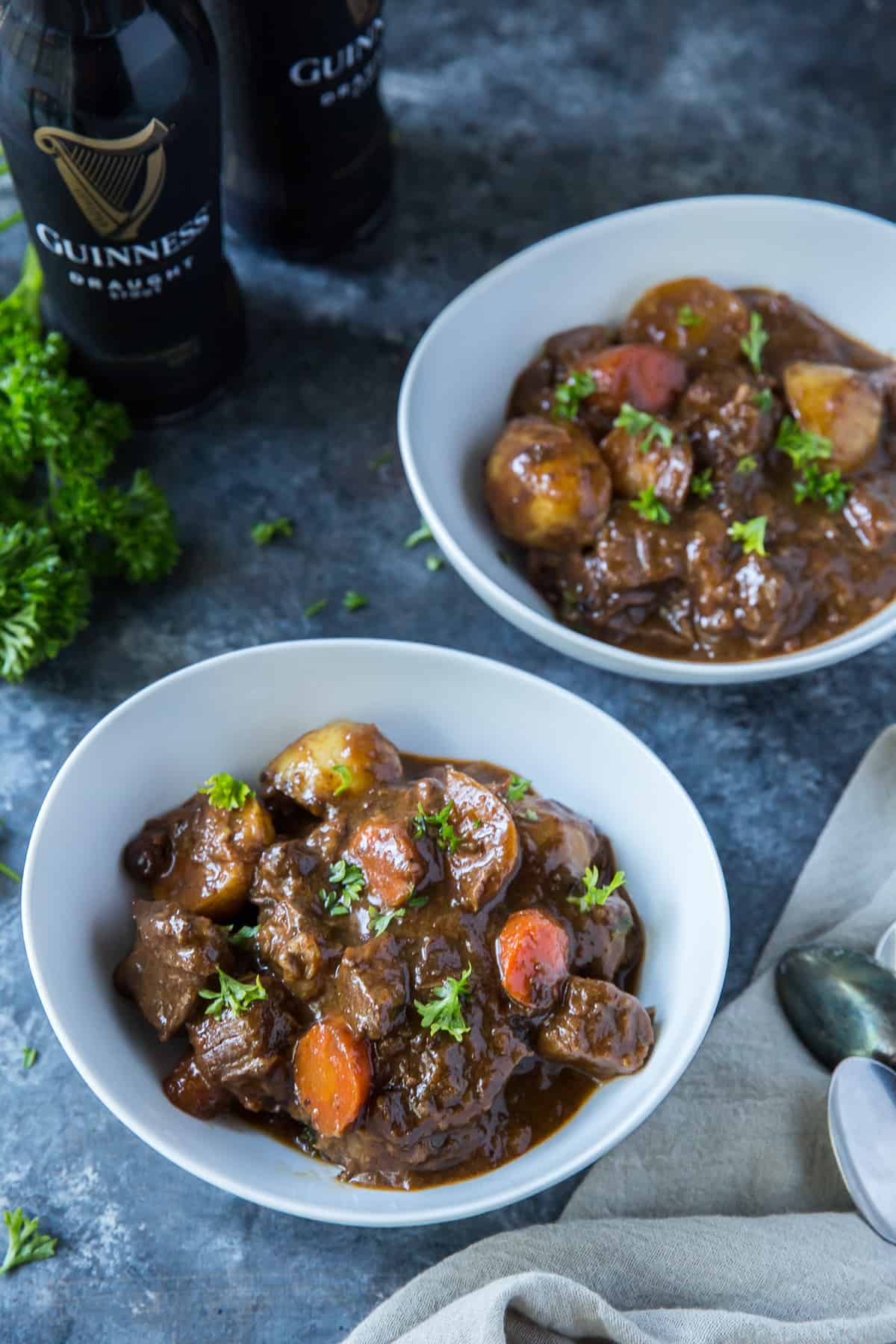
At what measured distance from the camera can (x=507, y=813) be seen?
293 cm

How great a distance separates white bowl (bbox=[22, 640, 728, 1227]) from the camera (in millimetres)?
2756

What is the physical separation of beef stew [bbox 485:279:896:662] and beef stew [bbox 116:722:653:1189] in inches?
31.0

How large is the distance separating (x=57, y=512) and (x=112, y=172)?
0.93 m

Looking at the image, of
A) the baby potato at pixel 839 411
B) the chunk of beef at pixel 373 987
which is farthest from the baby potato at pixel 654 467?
the chunk of beef at pixel 373 987

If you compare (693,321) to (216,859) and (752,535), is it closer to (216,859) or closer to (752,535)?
(752,535)

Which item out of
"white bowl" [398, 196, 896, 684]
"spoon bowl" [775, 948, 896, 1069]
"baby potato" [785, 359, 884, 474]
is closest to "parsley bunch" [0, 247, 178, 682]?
"white bowl" [398, 196, 896, 684]

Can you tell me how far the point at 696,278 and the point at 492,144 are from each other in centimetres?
116

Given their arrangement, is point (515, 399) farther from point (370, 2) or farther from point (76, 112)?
point (76, 112)

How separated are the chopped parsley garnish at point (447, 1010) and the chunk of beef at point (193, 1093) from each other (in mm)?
467

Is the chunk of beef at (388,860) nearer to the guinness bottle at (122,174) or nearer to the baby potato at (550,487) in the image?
the baby potato at (550,487)

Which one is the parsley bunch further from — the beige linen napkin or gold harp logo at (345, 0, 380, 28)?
the beige linen napkin

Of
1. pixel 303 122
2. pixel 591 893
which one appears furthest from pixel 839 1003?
pixel 303 122

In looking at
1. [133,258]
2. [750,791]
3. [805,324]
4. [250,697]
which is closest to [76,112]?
[133,258]

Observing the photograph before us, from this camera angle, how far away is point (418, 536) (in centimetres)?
395
